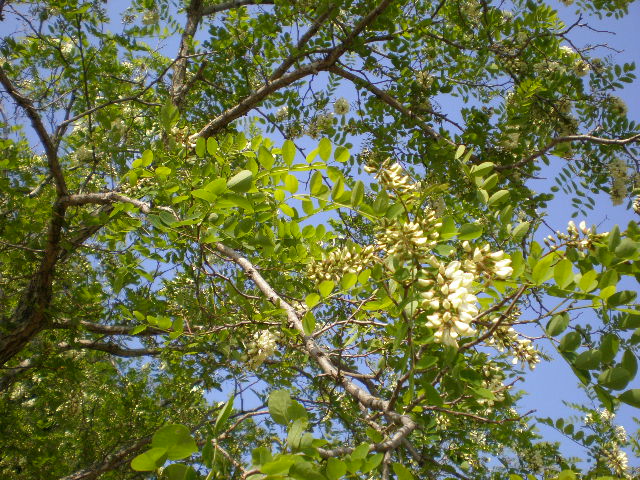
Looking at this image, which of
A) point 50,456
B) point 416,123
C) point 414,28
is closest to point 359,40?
point 414,28

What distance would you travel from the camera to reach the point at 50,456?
3.73 metres

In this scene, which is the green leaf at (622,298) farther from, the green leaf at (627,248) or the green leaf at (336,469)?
the green leaf at (336,469)

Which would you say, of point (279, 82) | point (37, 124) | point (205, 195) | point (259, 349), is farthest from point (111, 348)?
point (205, 195)

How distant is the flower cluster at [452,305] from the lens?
959 millimetres

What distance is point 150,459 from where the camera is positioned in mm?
731

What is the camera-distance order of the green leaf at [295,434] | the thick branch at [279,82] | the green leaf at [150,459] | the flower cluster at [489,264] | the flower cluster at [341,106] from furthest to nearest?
the flower cluster at [341,106]
the thick branch at [279,82]
the flower cluster at [489,264]
the green leaf at [295,434]
the green leaf at [150,459]

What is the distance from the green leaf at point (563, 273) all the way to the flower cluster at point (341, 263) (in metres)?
0.51

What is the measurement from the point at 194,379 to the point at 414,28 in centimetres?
299

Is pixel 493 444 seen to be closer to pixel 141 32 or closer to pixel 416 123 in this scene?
pixel 416 123

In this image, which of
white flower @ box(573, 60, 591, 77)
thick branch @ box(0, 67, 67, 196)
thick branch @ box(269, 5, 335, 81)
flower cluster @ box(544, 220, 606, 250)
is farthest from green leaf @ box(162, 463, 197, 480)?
white flower @ box(573, 60, 591, 77)

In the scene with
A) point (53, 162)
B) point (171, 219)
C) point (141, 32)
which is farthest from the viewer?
point (141, 32)

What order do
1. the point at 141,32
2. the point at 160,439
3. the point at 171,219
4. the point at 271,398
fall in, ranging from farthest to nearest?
the point at 141,32 < the point at 171,219 < the point at 271,398 < the point at 160,439

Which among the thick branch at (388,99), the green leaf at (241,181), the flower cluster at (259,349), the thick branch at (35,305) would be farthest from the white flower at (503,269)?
the thick branch at (35,305)

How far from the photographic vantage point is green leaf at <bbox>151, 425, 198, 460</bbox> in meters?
0.74
